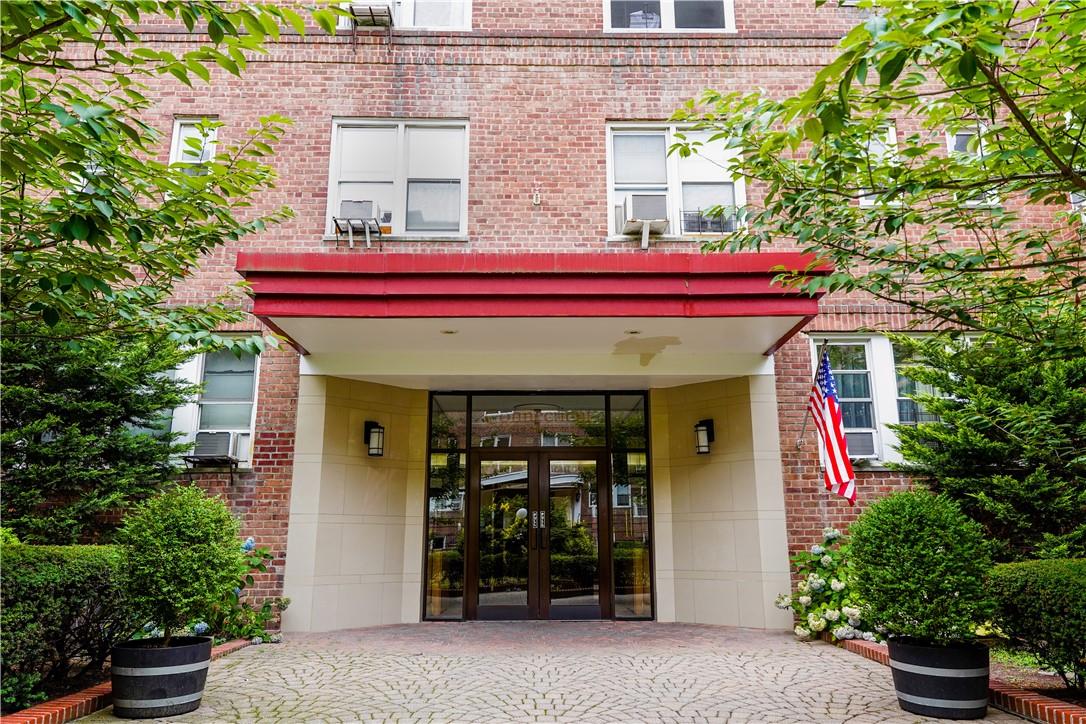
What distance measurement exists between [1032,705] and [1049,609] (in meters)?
0.64

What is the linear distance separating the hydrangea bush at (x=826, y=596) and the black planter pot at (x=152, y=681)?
610 cm

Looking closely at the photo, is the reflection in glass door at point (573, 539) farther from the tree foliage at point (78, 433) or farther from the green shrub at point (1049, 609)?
the green shrub at point (1049, 609)

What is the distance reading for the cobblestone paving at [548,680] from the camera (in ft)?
16.4

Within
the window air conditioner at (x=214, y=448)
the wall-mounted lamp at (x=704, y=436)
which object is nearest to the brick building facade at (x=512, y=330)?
the wall-mounted lamp at (x=704, y=436)

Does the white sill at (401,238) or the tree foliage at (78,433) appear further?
the white sill at (401,238)

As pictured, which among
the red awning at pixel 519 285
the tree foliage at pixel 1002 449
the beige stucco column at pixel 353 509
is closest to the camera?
the red awning at pixel 519 285

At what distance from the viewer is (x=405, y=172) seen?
9883mm

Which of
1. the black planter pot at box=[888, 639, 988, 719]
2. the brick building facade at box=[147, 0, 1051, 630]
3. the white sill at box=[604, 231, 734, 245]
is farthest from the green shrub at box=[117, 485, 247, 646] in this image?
the white sill at box=[604, 231, 734, 245]

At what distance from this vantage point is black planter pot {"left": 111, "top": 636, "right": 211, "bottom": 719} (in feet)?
15.9

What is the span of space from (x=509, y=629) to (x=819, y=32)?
9.23 metres

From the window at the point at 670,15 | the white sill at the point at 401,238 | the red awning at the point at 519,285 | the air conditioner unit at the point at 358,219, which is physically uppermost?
the window at the point at 670,15

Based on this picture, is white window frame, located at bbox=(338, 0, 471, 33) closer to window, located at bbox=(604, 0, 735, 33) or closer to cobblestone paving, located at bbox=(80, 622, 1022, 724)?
window, located at bbox=(604, 0, 735, 33)

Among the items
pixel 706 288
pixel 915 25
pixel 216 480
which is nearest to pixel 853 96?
pixel 915 25

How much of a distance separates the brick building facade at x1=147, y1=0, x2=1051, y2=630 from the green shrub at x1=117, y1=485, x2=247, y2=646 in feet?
8.81
